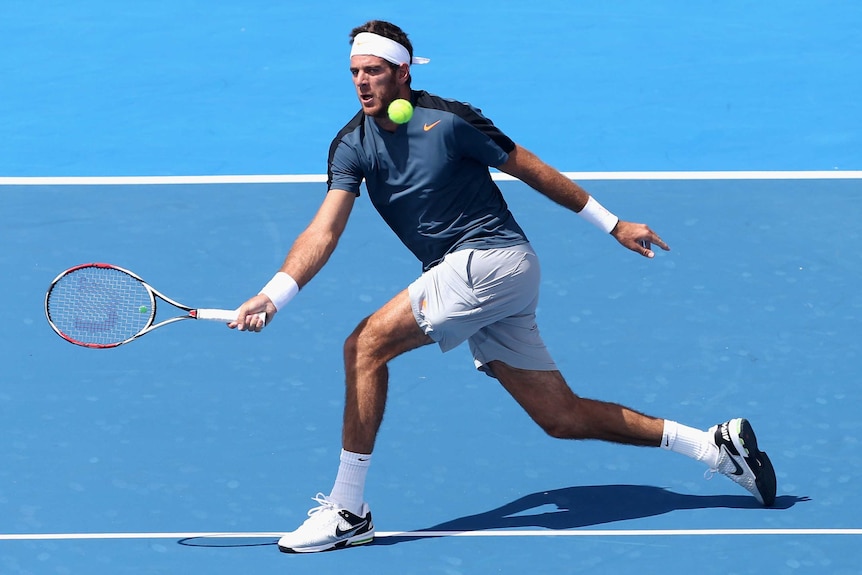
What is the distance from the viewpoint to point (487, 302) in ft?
19.0

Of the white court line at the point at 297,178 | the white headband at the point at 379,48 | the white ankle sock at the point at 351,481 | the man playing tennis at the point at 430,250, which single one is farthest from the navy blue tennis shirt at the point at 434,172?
the white court line at the point at 297,178

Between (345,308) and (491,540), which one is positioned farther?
(345,308)

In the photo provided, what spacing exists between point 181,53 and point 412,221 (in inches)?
222

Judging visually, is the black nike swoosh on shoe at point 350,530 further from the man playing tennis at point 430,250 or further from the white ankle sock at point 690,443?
the white ankle sock at point 690,443

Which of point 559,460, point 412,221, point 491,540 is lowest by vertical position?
point 491,540

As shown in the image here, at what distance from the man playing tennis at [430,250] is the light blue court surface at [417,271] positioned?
0.33m

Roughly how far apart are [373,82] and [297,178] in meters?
3.45

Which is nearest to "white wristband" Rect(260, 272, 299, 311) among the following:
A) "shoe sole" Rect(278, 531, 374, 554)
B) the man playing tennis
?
the man playing tennis

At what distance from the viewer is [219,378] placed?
7027 millimetres

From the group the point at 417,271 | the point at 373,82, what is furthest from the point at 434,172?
the point at 417,271

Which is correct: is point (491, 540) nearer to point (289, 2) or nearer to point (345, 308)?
point (345, 308)

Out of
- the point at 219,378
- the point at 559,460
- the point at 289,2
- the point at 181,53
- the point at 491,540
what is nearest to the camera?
the point at 491,540

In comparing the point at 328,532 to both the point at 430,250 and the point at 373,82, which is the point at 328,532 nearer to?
the point at 430,250

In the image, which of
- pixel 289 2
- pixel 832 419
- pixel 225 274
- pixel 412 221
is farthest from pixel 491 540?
pixel 289 2
